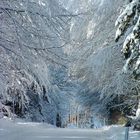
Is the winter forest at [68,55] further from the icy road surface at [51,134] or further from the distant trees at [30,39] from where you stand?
the icy road surface at [51,134]

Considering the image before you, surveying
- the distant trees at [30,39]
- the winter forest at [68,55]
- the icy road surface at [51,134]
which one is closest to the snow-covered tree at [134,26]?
the winter forest at [68,55]

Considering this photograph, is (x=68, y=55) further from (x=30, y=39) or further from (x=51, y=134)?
(x=30, y=39)

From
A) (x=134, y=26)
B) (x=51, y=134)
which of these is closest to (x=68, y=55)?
(x=51, y=134)

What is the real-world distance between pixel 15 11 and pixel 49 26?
126cm

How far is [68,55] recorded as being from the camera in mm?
19062

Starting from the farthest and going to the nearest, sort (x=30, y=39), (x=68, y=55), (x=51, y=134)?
(x=51, y=134), (x=68, y=55), (x=30, y=39)

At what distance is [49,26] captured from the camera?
455 inches

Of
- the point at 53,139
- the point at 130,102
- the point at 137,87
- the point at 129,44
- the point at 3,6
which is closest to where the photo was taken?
the point at 3,6

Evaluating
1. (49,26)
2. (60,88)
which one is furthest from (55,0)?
(60,88)

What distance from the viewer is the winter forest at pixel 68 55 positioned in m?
10.9

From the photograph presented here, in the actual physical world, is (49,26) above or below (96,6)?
below

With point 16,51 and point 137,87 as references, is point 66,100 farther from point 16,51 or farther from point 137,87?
point 16,51

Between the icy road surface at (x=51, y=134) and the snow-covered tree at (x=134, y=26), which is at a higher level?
the snow-covered tree at (x=134, y=26)

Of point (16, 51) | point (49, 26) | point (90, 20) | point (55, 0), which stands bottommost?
point (16, 51)
